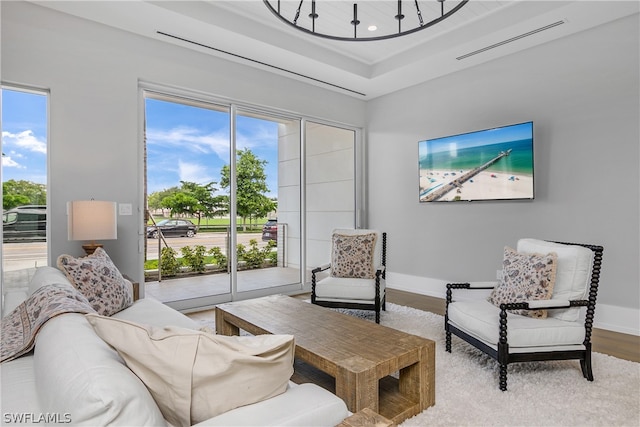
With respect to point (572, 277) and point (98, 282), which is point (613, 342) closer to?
point (572, 277)

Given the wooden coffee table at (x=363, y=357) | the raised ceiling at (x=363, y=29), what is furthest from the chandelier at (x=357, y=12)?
the wooden coffee table at (x=363, y=357)

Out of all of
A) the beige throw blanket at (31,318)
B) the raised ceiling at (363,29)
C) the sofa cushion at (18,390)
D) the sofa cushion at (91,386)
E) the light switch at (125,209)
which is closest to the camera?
the sofa cushion at (91,386)

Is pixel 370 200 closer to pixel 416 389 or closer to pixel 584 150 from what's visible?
pixel 584 150

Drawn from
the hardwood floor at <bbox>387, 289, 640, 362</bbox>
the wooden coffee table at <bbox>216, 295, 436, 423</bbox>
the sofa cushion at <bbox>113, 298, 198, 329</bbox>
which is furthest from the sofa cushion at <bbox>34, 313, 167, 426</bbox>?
the hardwood floor at <bbox>387, 289, 640, 362</bbox>

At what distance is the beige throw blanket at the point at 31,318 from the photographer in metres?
1.36

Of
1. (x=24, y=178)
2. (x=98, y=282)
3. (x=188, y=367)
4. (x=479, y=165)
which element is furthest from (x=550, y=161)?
(x=24, y=178)

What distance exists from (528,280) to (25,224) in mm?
4128

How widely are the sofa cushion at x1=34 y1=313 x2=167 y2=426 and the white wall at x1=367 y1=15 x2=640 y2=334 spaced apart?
13.3 feet

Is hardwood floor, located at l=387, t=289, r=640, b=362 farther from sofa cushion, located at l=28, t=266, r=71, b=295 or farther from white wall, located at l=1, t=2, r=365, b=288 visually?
sofa cushion, located at l=28, t=266, r=71, b=295

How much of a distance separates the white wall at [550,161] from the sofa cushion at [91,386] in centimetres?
407

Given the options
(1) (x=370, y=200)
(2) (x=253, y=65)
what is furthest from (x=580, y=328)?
(2) (x=253, y=65)

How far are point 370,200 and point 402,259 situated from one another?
1082mm

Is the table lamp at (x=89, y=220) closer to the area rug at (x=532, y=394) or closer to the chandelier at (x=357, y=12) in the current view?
the chandelier at (x=357, y=12)

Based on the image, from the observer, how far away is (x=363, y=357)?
1.89 m
